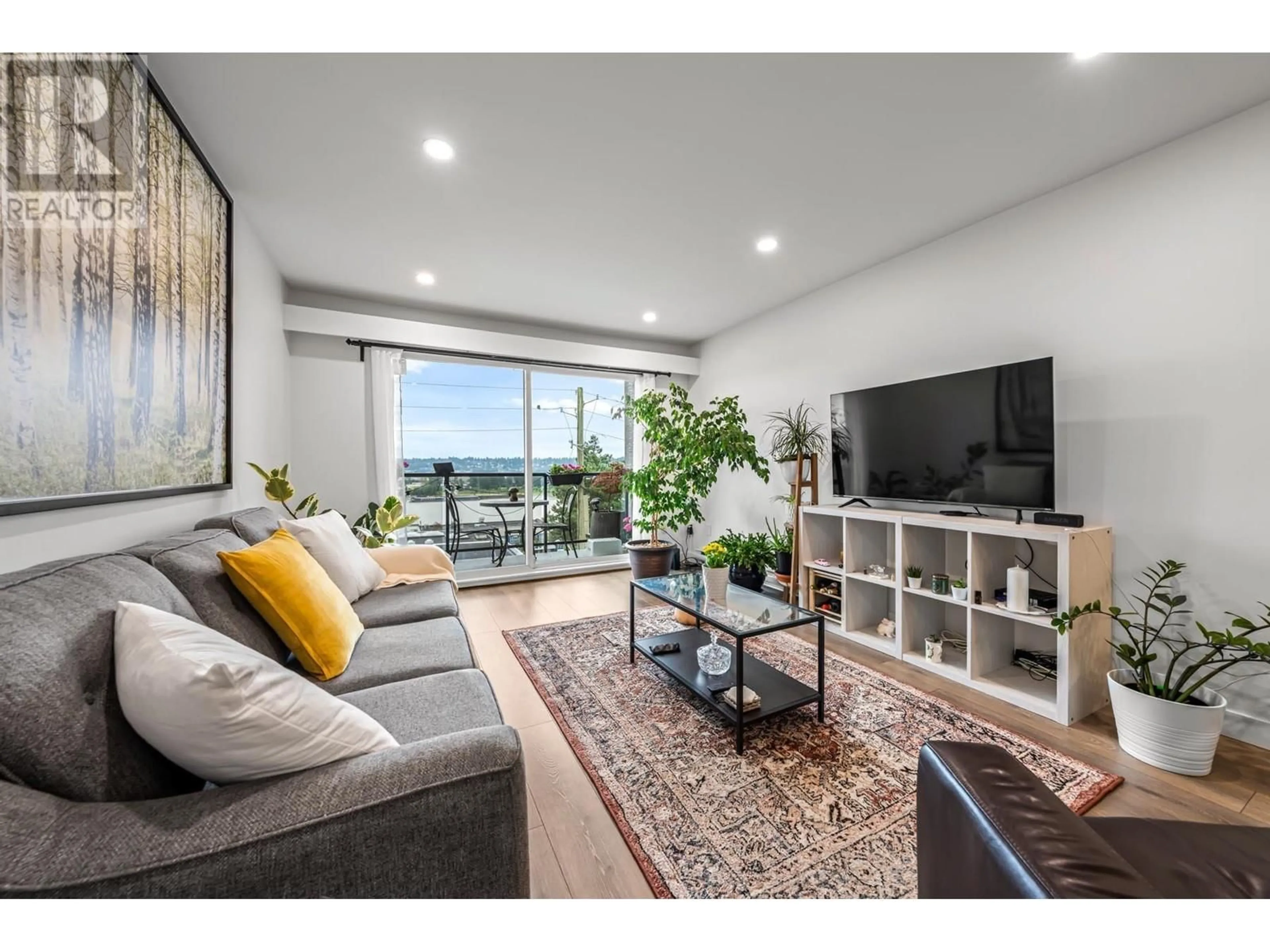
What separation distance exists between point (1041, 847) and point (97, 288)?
224 cm

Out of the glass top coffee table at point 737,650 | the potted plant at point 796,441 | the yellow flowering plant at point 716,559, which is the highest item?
the potted plant at point 796,441

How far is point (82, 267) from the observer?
45.8 inches

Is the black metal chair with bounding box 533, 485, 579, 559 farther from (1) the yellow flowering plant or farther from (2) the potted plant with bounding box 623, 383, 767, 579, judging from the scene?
(1) the yellow flowering plant

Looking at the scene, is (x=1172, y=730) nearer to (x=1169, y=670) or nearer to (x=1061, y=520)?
(x=1169, y=670)

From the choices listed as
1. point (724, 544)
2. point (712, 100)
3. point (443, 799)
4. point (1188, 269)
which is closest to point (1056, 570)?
point (1188, 269)

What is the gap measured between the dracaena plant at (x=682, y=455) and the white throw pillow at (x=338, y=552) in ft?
7.88

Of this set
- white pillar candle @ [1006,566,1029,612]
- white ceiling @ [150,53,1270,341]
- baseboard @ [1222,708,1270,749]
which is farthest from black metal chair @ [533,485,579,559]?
baseboard @ [1222,708,1270,749]

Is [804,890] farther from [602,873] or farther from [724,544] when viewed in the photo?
[724,544]

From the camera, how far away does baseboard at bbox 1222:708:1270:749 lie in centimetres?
173

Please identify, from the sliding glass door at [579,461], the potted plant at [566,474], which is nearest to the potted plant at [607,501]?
the sliding glass door at [579,461]

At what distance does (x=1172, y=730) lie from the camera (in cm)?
163

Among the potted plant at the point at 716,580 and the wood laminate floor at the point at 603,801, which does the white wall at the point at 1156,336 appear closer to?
the wood laminate floor at the point at 603,801

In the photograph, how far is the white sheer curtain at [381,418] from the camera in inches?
144

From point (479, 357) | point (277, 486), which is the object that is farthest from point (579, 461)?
point (277, 486)
